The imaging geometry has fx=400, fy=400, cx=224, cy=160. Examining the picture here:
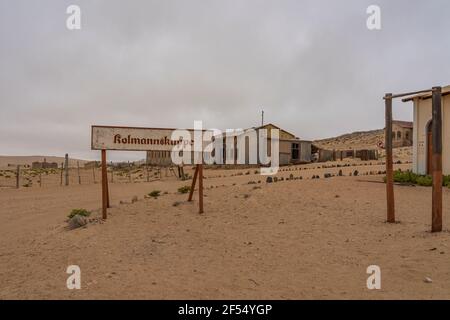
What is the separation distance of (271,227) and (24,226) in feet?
22.0

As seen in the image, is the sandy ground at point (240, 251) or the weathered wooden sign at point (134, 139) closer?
the sandy ground at point (240, 251)

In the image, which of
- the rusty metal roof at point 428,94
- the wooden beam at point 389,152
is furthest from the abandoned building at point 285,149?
the wooden beam at point 389,152

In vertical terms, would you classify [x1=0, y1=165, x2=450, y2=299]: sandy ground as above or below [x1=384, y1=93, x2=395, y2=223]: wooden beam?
below

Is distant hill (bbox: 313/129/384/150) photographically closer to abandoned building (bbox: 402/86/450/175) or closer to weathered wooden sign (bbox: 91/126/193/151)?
abandoned building (bbox: 402/86/450/175)

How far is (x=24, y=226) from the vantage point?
34.8 ft

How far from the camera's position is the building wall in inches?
575

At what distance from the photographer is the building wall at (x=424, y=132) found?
47.9ft

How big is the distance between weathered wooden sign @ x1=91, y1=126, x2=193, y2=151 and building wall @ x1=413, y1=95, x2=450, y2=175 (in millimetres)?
10033

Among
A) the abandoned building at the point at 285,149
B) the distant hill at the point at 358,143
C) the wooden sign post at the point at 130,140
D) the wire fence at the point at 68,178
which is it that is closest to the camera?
the wooden sign post at the point at 130,140

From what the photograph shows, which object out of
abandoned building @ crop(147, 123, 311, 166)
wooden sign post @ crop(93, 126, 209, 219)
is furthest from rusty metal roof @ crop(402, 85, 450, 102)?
abandoned building @ crop(147, 123, 311, 166)

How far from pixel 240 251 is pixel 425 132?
11.8m

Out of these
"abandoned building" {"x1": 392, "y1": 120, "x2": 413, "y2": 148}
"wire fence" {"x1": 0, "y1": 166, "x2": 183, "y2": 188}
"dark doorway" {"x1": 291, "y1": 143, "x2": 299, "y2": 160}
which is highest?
"abandoned building" {"x1": 392, "y1": 120, "x2": 413, "y2": 148}

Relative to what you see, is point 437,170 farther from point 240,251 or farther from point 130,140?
point 130,140

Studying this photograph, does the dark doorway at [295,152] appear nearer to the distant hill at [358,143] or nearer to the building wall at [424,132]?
the distant hill at [358,143]
